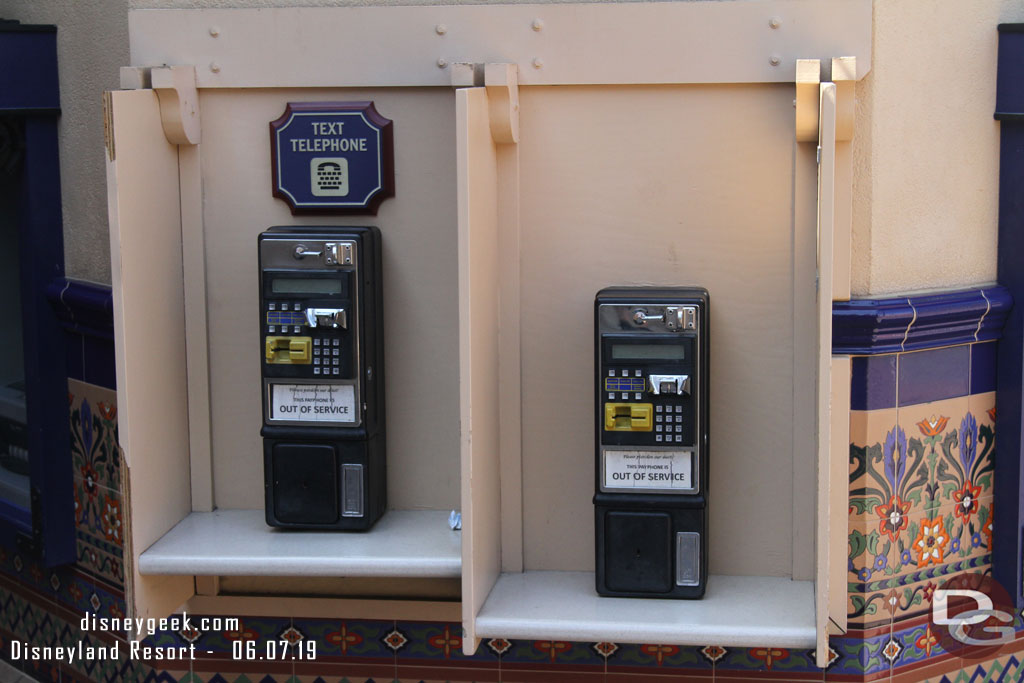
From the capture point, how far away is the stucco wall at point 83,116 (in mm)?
3430


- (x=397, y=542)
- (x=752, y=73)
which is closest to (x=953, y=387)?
(x=752, y=73)

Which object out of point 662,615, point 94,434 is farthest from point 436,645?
point 94,434

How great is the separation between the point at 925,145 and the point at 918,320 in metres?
0.43

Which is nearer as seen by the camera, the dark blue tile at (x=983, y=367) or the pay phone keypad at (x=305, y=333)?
the pay phone keypad at (x=305, y=333)

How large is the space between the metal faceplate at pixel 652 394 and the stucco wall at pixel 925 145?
0.52m

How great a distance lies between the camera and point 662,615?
280 cm

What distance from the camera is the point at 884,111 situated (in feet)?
9.50

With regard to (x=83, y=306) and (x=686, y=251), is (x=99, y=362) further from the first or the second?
(x=686, y=251)

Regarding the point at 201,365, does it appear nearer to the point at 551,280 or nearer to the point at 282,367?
the point at 282,367

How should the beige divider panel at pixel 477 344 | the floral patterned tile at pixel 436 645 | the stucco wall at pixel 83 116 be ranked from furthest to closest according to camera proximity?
the stucco wall at pixel 83 116, the floral patterned tile at pixel 436 645, the beige divider panel at pixel 477 344

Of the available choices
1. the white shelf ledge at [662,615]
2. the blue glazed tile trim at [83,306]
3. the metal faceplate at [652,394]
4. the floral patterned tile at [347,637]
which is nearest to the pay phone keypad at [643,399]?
the metal faceplate at [652,394]

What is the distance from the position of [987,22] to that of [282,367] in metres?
1.92

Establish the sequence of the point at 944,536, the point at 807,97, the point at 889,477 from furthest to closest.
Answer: the point at 944,536, the point at 889,477, the point at 807,97

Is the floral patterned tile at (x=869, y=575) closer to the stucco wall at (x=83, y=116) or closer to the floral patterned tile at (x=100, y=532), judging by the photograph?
the floral patterned tile at (x=100, y=532)
